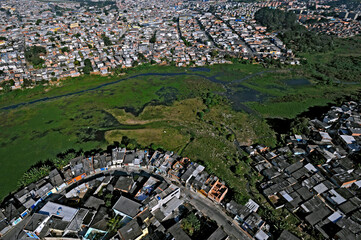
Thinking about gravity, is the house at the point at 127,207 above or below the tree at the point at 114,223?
above

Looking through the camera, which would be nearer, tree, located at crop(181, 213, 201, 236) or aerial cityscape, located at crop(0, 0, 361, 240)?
tree, located at crop(181, 213, 201, 236)

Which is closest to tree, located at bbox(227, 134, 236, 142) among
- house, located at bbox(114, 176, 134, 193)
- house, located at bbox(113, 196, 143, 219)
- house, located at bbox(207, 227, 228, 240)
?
house, located at bbox(207, 227, 228, 240)

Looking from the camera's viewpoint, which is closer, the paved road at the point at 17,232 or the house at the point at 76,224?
the house at the point at 76,224

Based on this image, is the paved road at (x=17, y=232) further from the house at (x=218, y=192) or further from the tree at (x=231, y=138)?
the tree at (x=231, y=138)

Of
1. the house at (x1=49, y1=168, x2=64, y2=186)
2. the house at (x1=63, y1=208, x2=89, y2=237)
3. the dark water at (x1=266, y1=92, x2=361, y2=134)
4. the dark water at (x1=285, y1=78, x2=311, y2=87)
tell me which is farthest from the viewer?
the dark water at (x1=285, y1=78, x2=311, y2=87)

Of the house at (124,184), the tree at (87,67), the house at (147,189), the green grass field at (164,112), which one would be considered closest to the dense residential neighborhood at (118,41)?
the tree at (87,67)

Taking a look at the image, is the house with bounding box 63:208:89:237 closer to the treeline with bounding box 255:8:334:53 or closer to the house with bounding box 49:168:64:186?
the house with bounding box 49:168:64:186

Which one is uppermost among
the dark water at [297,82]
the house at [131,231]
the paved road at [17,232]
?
the dark water at [297,82]
